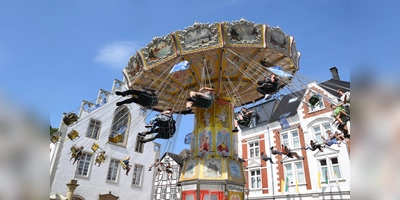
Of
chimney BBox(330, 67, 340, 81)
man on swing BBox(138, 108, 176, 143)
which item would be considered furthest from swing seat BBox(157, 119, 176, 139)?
chimney BBox(330, 67, 340, 81)

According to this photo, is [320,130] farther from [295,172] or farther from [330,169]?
[295,172]

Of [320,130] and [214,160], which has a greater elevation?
[320,130]

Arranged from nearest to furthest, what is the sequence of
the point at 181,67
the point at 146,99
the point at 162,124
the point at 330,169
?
the point at 146,99 → the point at 181,67 → the point at 162,124 → the point at 330,169

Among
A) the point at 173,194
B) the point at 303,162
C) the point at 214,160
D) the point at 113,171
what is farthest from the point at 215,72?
the point at 173,194

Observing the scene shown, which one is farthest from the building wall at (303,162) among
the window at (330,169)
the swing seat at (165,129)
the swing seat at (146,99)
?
the swing seat at (146,99)

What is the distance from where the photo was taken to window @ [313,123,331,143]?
17.9 metres

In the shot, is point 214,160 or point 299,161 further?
point 299,161

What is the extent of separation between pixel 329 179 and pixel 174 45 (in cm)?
1504

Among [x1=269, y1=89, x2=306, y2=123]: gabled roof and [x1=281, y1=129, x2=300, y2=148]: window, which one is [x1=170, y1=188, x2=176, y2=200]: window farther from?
[x1=281, y1=129, x2=300, y2=148]: window

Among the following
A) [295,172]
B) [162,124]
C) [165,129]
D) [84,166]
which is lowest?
[84,166]

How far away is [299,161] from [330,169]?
7.51ft

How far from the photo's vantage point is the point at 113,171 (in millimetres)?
19250

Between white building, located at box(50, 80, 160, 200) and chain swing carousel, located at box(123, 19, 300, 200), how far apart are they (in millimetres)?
7041

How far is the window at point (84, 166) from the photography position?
1742 centimetres
